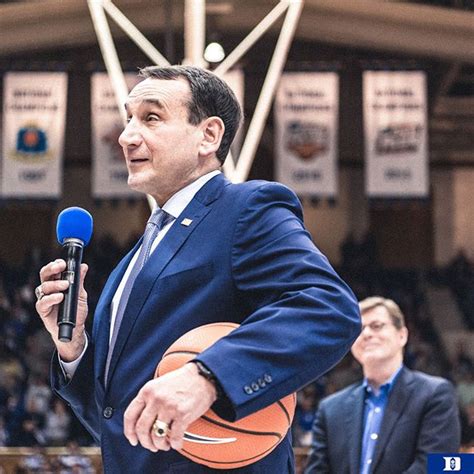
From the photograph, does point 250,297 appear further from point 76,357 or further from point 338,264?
point 338,264

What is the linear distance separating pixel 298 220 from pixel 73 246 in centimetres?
62

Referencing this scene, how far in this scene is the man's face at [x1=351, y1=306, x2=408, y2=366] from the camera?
21.1ft

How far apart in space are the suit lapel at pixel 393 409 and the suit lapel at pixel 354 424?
123mm

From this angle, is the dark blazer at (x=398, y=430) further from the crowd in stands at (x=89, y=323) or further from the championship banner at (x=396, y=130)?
the championship banner at (x=396, y=130)

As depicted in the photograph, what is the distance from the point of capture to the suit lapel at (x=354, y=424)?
20.4 feet

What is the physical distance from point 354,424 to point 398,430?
0.27 metres

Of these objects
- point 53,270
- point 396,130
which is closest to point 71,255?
point 53,270

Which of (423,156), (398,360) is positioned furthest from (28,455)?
(423,156)

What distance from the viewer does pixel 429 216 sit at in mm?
31125

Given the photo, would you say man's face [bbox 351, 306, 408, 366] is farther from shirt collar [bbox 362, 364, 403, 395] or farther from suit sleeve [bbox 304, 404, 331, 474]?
suit sleeve [bbox 304, 404, 331, 474]

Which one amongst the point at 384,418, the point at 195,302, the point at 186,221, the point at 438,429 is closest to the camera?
the point at 195,302

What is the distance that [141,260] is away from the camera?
3.00 m

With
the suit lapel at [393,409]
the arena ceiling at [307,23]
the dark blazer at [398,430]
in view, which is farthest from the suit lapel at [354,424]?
the arena ceiling at [307,23]

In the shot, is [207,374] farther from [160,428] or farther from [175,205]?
[175,205]
